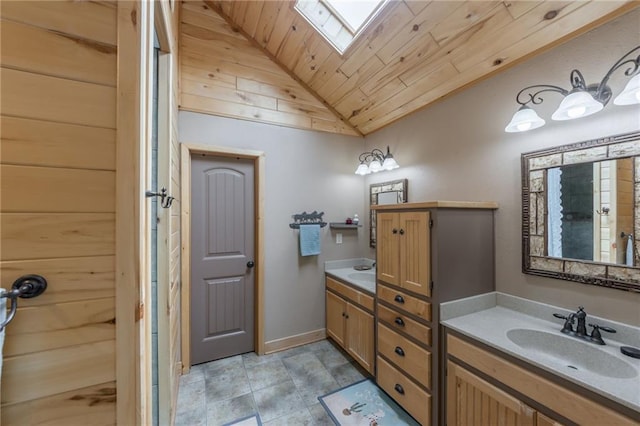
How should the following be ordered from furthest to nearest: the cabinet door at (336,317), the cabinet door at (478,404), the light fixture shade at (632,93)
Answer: the cabinet door at (336,317) → the cabinet door at (478,404) → the light fixture shade at (632,93)

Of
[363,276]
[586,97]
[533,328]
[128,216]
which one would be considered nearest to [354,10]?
[586,97]

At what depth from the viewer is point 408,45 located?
1.90 metres

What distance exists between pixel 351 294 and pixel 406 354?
2.47 ft

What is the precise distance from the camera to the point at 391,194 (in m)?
2.78

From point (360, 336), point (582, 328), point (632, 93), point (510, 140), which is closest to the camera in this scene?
point (632, 93)

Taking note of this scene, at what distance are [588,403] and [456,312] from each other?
0.67 m

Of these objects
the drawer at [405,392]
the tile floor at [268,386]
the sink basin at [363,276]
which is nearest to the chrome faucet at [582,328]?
the drawer at [405,392]

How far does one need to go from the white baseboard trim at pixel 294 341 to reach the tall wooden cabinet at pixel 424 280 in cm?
103

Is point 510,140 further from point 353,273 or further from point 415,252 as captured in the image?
point 353,273

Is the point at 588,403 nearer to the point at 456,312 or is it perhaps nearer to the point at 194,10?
the point at 456,312

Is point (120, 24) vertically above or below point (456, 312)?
above

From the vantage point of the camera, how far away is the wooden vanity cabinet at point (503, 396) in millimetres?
988

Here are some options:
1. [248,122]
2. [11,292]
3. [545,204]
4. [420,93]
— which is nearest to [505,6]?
[420,93]

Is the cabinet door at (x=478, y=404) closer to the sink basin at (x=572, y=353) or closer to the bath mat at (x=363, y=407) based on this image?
the sink basin at (x=572, y=353)
